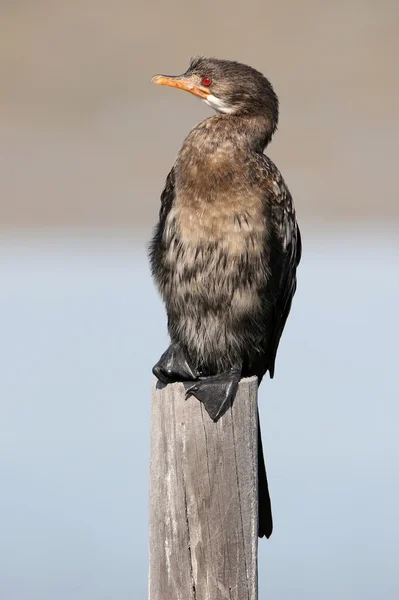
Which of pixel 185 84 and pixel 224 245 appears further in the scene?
pixel 185 84

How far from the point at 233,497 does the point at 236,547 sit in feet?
0.39

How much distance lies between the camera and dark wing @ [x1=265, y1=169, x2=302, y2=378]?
399 centimetres

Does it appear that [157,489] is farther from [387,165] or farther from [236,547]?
[387,165]

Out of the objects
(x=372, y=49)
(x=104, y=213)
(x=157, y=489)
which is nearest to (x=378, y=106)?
(x=372, y=49)

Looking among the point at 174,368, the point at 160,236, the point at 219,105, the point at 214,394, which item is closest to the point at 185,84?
the point at 219,105

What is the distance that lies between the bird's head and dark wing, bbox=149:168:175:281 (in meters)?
0.29

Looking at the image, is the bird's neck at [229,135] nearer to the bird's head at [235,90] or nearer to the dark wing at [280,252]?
the bird's head at [235,90]

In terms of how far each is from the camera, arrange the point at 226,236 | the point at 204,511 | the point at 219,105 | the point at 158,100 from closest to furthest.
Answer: the point at 204,511, the point at 226,236, the point at 219,105, the point at 158,100

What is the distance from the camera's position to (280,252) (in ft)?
13.3

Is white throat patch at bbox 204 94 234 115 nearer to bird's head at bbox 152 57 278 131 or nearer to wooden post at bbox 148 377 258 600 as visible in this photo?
bird's head at bbox 152 57 278 131

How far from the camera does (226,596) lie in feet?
10.1

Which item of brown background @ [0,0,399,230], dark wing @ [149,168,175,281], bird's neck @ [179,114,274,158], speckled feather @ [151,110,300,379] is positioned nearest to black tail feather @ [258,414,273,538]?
speckled feather @ [151,110,300,379]

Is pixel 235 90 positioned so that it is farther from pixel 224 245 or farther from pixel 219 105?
pixel 224 245

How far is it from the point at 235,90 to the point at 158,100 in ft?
27.0
